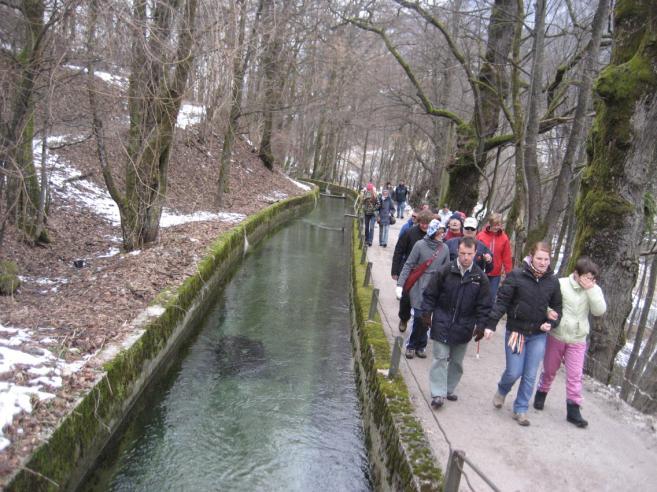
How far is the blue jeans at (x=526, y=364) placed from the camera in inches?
214

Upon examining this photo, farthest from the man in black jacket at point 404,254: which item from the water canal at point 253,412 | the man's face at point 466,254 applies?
the man's face at point 466,254

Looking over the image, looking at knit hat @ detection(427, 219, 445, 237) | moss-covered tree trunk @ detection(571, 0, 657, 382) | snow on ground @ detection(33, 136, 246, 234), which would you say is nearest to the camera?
moss-covered tree trunk @ detection(571, 0, 657, 382)

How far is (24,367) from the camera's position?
5492 millimetres

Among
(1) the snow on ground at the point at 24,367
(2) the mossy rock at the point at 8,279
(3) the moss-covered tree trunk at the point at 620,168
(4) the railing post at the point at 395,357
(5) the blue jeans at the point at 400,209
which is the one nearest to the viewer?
(1) the snow on ground at the point at 24,367

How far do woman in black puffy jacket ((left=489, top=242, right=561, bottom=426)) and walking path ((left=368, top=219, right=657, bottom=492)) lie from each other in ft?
1.23

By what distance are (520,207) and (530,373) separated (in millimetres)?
5150

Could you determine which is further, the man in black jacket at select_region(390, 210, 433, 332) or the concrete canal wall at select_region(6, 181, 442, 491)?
the man in black jacket at select_region(390, 210, 433, 332)

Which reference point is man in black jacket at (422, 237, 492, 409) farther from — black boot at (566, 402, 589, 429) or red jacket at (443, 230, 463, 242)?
red jacket at (443, 230, 463, 242)

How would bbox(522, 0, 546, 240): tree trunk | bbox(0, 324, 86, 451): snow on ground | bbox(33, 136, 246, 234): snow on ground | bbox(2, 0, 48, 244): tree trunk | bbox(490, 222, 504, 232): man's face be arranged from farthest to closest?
bbox(33, 136, 246, 234): snow on ground
bbox(522, 0, 546, 240): tree trunk
bbox(490, 222, 504, 232): man's face
bbox(2, 0, 48, 244): tree trunk
bbox(0, 324, 86, 451): snow on ground

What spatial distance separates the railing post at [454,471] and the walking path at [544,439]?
1.48 feet

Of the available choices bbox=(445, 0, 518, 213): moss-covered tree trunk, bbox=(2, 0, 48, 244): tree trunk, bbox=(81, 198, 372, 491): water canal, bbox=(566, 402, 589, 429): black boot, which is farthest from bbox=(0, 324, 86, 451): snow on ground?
bbox=(445, 0, 518, 213): moss-covered tree trunk

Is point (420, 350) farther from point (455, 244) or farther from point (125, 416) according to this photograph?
point (125, 416)

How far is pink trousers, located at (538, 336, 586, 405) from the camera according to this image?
5484mm

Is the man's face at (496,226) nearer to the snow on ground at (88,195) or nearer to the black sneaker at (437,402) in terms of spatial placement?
the black sneaker at (437,402)
